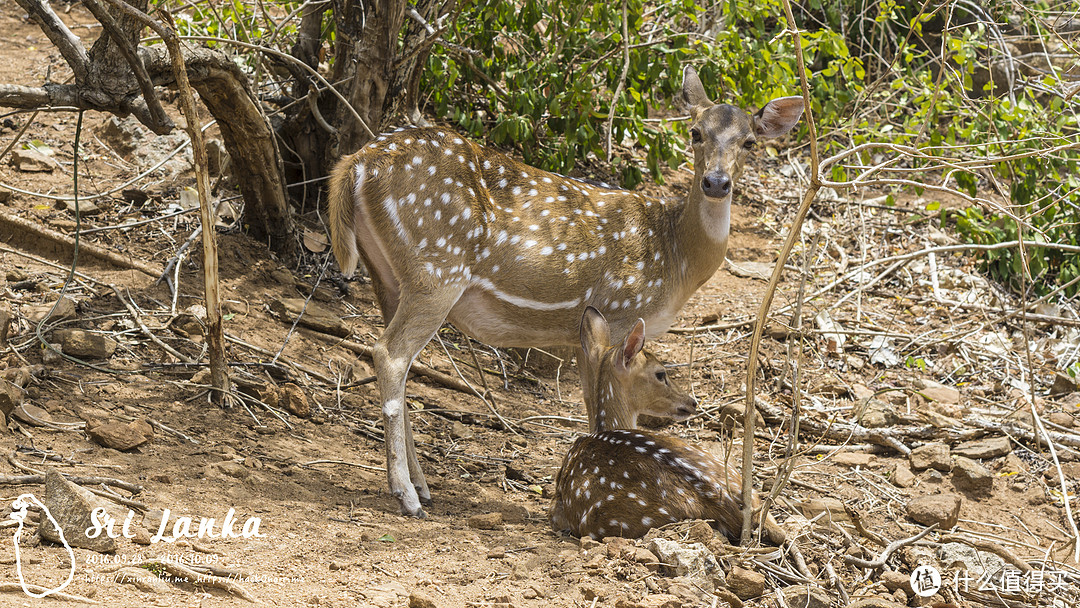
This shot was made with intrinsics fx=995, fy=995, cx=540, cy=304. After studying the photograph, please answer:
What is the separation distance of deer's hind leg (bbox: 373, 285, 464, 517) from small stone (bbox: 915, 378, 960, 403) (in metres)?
3.99

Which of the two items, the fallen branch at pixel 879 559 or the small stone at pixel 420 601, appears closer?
the small stone at pixel 420 601

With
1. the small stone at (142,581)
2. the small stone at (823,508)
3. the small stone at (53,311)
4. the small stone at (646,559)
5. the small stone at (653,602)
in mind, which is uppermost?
the small stone at (142,581)

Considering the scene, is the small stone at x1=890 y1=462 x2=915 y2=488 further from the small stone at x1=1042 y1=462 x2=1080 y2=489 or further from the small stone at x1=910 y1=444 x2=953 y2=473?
the small stone at x1=1042 y1=462 x2=1080 y2=489

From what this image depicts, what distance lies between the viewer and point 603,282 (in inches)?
223

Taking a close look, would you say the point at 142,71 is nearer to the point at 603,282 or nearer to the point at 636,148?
the point at 603,282

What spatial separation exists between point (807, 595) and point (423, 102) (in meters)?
6.20

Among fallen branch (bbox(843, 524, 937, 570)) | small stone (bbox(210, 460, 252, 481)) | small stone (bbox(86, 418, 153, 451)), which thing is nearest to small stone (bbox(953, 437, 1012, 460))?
fallen branch (bbox(843, 524, 937, 570))

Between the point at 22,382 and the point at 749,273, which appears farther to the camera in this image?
the point at 749,273

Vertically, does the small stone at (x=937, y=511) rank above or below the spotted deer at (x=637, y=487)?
below

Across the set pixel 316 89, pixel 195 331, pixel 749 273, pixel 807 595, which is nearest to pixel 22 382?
pixel 195 331

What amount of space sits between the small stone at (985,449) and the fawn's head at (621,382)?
200 cm

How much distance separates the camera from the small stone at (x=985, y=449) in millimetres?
6328

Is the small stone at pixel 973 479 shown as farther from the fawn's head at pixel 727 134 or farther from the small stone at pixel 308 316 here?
the small stone at pixel 308 316

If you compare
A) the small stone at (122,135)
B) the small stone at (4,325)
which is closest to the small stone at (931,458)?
the small stone at (4,325)
